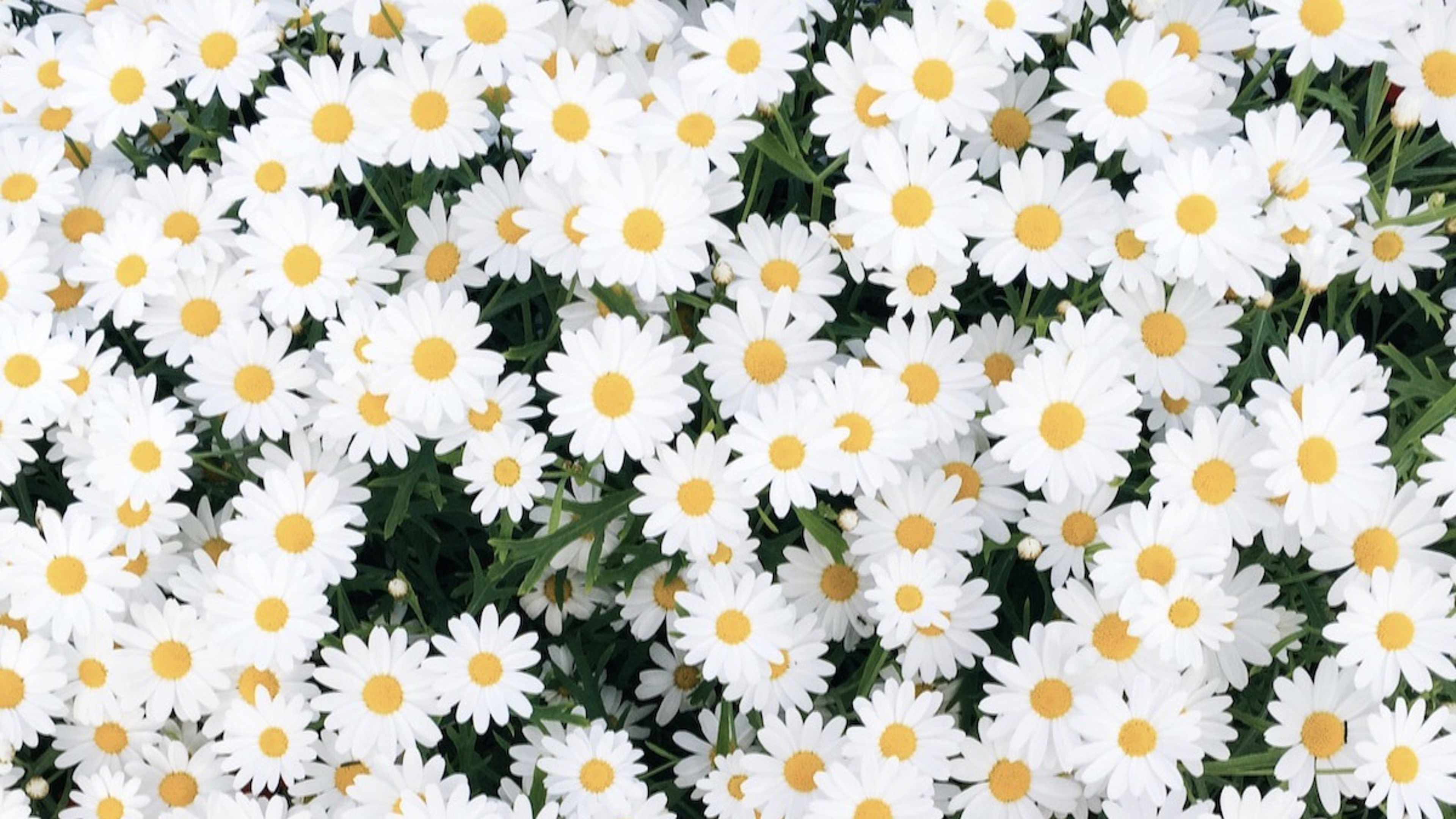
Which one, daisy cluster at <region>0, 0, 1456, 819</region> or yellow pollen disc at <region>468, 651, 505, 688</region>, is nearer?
daisy cluster at <region>0, 0, 1456, 819</region>

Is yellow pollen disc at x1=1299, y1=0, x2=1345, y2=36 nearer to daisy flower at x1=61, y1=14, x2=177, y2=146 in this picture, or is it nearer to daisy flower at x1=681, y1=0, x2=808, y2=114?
daisy flower at x1=681, y1=0, x2=808, y2=114

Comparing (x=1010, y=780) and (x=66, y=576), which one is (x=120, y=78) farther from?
(x=1010, y=780)

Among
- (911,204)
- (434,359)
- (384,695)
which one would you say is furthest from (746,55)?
(384,695)

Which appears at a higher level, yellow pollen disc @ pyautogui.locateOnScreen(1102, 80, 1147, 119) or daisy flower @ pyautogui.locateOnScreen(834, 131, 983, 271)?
yellow pollen disc @ pyautogui.locateOnScreen(1102, 80, 1147, 119)

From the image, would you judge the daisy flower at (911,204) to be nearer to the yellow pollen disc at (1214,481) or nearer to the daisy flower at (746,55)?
the daisy flower at (746,55)

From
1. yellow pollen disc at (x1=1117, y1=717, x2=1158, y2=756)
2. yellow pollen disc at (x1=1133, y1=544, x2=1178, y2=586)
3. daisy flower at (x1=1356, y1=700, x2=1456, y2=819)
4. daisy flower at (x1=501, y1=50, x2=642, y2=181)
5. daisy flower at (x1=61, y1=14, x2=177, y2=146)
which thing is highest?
daisy flower at (x1=61, y1=14, x2=177, y2=146)

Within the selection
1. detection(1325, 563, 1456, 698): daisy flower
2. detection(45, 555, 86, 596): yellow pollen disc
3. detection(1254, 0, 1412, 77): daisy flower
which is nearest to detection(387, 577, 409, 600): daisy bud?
detection(45, 555, 86, 596): yellow pollen disc

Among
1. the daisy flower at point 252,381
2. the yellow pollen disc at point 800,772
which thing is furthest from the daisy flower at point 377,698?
the yellow pollen disc at point 800,772
